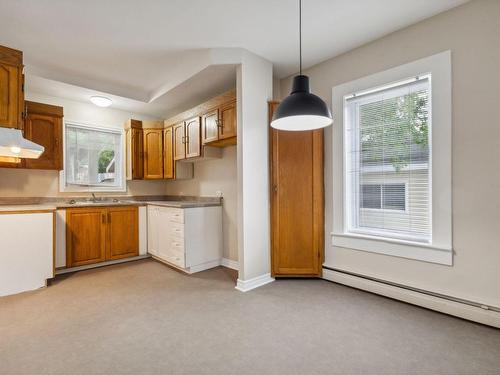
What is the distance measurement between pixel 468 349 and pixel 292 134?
2.50 m

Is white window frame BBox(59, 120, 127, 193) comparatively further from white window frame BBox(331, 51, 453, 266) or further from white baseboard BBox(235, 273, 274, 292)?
white window frame BBox(331, 51, 453, 266)

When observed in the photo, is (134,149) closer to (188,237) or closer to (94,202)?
(94,202)

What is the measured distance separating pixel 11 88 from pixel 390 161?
4.18 metres

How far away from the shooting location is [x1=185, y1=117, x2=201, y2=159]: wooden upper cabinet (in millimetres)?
3855

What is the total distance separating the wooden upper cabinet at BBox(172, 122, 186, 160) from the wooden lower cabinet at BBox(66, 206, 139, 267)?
1.19 meters

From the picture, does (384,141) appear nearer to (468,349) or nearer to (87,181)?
(468,349)

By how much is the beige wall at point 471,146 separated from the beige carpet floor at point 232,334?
1.24 ft

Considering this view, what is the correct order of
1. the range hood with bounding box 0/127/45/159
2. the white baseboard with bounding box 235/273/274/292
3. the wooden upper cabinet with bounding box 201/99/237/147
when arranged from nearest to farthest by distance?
the range hood with bounding box 0/127/45/159 < the white baseboard with bounding box 235/273/274/292 < the wooden upper cabinet with bounding box 201/99/237/147

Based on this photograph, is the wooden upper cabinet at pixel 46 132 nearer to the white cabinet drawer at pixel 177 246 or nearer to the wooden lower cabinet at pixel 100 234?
the wooden lower cabinet at pixel 100 234

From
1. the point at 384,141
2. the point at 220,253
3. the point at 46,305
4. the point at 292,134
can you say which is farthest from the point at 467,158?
the point at 46,305

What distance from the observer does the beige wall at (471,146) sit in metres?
2.12

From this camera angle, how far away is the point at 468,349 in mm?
1833

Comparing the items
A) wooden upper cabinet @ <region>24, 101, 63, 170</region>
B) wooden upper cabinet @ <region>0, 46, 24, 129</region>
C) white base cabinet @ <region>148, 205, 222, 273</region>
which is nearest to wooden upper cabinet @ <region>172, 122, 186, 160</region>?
white base cabinet @ <region>148, 205, 222, 273</region>

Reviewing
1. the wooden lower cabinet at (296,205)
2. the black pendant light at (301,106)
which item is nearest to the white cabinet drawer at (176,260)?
the wooden lower cabinet at (296,205)
